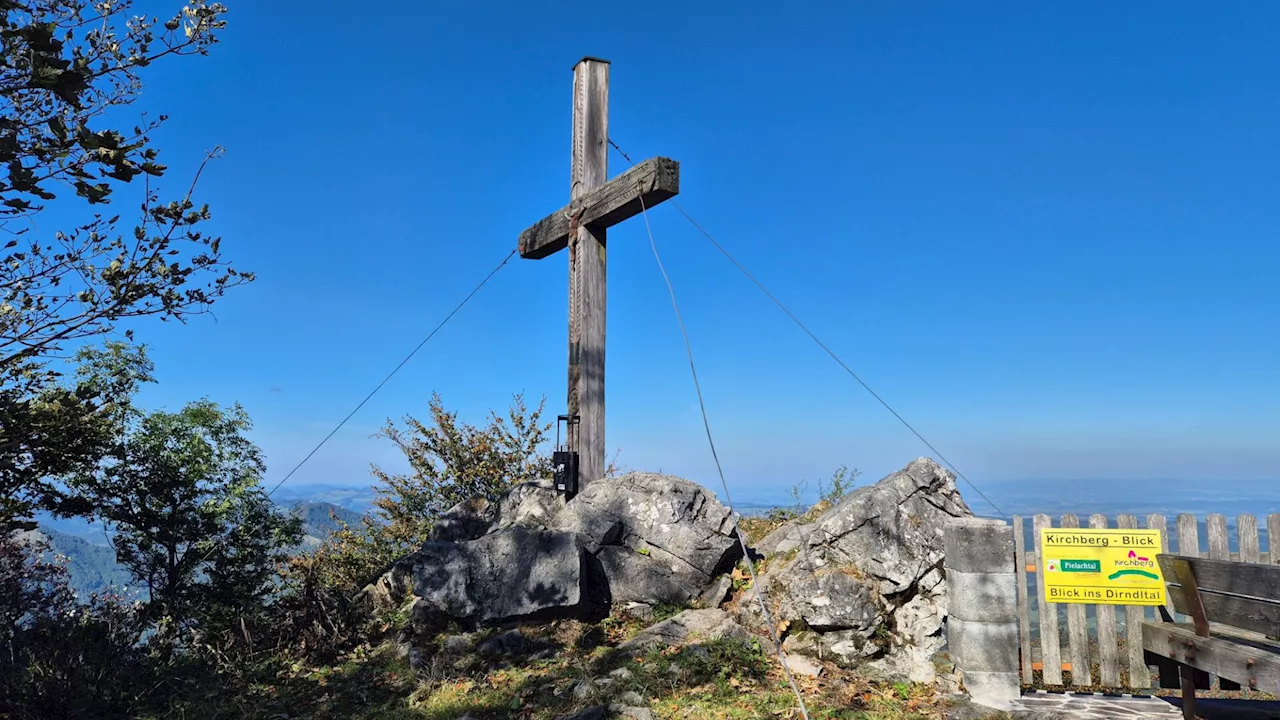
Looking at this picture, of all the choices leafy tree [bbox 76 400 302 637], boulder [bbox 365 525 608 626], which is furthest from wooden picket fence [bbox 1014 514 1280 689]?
leafy tree [bbox 76 400 302 637]

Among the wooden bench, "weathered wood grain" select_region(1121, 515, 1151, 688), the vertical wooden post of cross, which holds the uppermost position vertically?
the vertical wooden post of cross

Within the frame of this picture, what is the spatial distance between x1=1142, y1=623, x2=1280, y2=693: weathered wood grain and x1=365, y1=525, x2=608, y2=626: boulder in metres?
5.77

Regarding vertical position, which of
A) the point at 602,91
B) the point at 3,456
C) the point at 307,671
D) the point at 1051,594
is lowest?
the point at 307,671

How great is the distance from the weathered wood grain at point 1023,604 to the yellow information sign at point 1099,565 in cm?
25

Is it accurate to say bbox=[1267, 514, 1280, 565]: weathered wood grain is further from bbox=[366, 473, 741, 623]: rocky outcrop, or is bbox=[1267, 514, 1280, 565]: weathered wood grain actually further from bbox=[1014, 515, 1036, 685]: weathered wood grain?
bbox=[366, 473, 741, 623]: rocky outcrop

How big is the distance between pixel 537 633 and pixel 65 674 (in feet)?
15.7

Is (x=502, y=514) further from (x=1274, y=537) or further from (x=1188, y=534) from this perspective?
(x=1274, y=537)

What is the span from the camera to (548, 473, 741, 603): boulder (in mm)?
9008

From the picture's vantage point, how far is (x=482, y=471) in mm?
15031

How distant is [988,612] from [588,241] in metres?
6.60

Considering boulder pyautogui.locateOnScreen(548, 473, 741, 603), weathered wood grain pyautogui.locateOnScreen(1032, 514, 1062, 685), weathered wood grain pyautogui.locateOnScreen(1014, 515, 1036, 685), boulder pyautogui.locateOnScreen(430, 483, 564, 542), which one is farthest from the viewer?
boulder pyautogui.locateOnScreen(430, 483, 564, 542)

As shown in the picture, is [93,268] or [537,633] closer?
[93,268]

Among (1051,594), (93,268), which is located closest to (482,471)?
(93,268)

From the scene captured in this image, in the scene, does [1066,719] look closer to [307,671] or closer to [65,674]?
[307,671]
